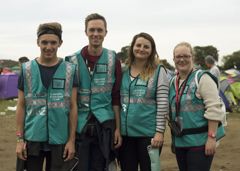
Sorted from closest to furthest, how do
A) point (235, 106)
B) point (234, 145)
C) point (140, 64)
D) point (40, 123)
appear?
point (40, 123) → point (140, 64) → point (234, 145) → point (235, 106)

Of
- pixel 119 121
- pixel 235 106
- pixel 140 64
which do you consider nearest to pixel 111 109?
pixel 119 121

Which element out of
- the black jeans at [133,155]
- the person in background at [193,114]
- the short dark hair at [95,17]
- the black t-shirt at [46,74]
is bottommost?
the black jeans at [133,155]

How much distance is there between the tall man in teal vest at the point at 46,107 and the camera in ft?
12.3

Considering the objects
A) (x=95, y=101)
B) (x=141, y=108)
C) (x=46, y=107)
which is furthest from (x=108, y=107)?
(x=46, y=107)

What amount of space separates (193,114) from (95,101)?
3.13ft

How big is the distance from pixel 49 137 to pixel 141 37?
4.41ft

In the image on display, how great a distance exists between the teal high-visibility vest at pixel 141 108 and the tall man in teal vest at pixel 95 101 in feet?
0.51

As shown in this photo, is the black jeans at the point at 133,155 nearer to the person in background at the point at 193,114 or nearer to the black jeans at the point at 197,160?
the person in background at the point at 193,114

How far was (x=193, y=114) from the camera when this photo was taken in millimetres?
3939

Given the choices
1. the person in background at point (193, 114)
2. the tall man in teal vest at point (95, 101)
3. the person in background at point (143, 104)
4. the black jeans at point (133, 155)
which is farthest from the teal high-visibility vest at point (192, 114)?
the tall man in teal vest at point (95, 101)

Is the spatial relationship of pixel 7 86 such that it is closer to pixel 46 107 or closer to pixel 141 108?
pixel 141 108

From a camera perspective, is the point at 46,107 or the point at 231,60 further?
the point at 231,60

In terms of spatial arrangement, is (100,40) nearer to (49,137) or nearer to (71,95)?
(71,95)

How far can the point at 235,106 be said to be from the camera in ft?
48.5
